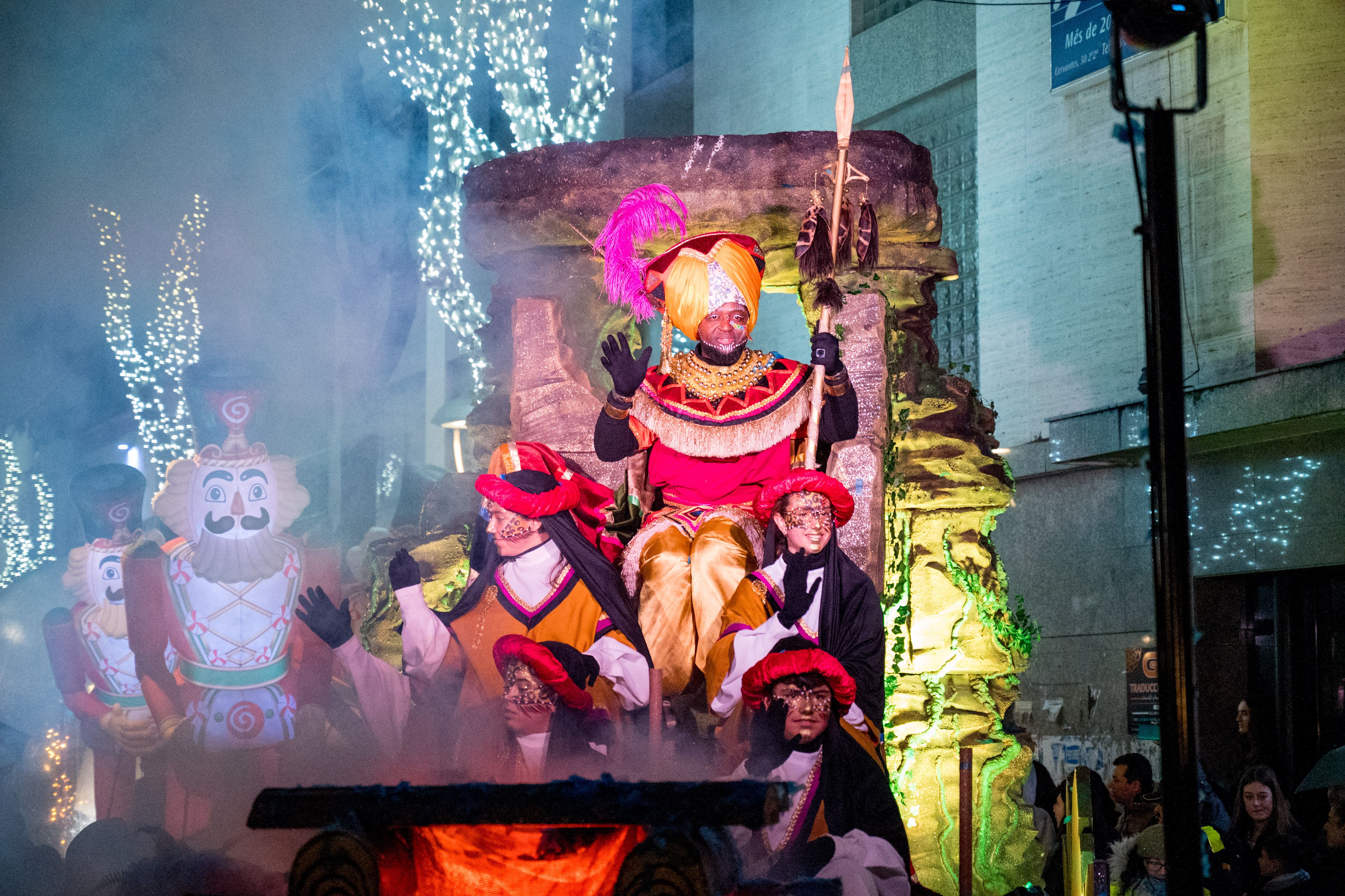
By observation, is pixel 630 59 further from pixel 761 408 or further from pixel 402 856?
pixel 402 856

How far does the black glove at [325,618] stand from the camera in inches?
203

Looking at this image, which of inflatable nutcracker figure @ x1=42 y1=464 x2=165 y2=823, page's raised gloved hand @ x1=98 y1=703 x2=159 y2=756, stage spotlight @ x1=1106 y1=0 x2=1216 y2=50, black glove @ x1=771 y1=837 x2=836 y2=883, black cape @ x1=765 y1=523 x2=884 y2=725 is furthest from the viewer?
inflatable nutcracker figure @ x1=42 y1=464 x2=165 y2=823

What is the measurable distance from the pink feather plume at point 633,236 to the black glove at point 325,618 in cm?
221

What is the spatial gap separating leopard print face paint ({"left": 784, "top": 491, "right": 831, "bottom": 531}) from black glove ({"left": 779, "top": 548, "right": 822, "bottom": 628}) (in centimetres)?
12

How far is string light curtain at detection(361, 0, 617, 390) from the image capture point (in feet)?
37.7

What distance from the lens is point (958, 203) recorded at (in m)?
13.5

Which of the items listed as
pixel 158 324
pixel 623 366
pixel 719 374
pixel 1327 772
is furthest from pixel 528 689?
pixel 158 324

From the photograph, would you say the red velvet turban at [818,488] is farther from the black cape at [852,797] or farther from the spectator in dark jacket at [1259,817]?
the spectator in dark jacket at [1259,817]

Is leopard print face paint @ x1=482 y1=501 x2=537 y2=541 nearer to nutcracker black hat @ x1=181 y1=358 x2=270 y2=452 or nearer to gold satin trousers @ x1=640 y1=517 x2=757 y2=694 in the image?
gold satin trousers @ x1=640 y1=517 x2=757 y2=694

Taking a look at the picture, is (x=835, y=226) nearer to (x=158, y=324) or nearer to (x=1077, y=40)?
(x=158, y=324)

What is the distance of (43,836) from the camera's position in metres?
7.66

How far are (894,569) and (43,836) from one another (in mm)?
5074

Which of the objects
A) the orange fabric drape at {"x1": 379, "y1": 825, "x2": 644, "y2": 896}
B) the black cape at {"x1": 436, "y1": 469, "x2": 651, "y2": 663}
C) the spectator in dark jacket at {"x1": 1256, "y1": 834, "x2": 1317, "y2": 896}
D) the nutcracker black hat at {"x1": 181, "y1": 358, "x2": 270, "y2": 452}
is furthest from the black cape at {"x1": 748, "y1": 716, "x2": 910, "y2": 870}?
the nutcracker black hat at {"x1": 181, "y1": 358, "x2": 270, "y2": 452}

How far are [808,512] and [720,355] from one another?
3.46ft
